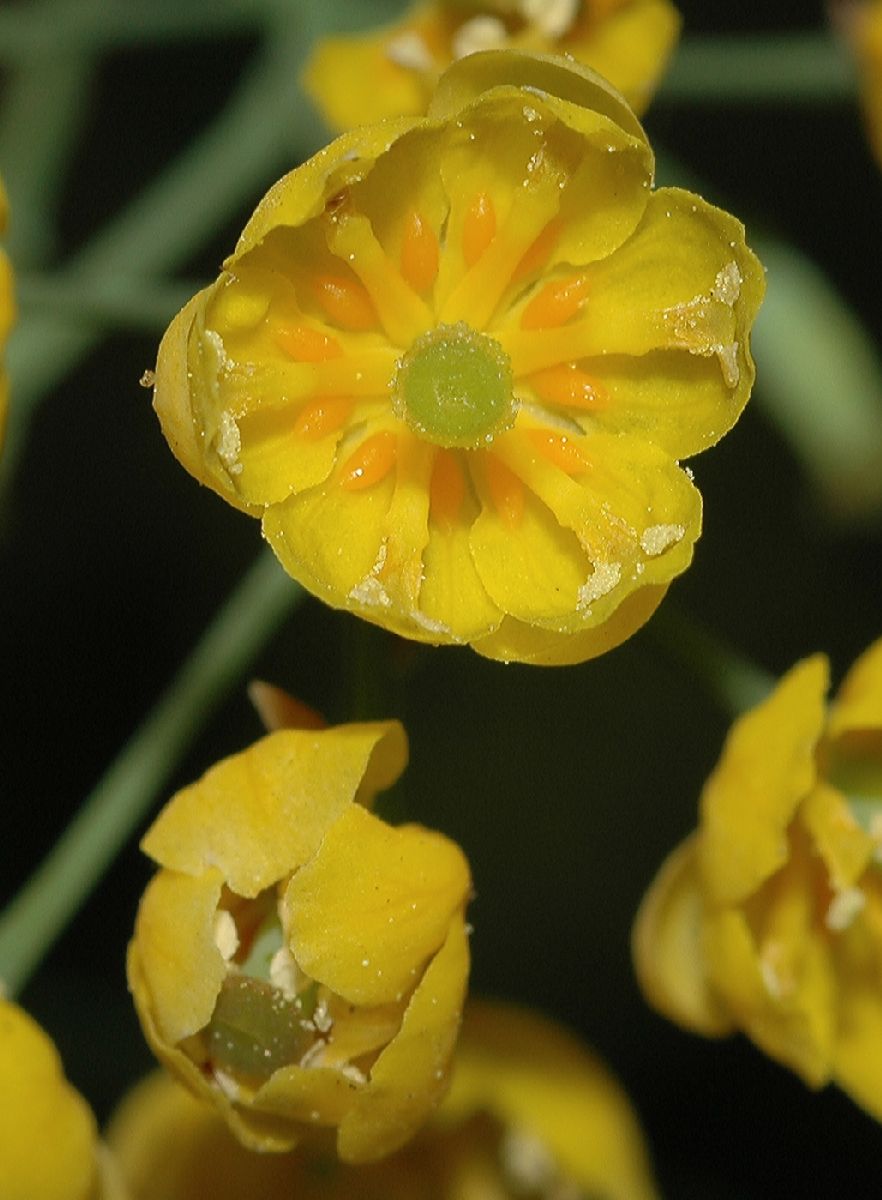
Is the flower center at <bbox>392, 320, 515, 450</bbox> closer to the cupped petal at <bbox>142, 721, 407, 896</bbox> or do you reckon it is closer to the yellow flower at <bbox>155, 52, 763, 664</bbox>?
the yellow flower at <bbox>155, 52, 763, 664</bbox>

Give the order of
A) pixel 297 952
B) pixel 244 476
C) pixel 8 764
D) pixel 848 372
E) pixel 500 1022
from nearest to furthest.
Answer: pixel 297 952
pixel 244 476
pixel 500 1022
pixel 848 372
pixel 8 764

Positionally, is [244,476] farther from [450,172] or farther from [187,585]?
[187,585]

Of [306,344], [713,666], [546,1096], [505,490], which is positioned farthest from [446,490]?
[546,1096]

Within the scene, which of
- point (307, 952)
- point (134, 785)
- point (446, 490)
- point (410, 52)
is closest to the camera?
point (307, 952)

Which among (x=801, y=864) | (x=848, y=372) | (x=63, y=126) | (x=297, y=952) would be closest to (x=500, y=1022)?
(x=801, y=864)

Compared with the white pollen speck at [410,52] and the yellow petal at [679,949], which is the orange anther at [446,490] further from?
the white pollen speck at [410,52]

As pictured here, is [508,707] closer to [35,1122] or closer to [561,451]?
[561,451]
